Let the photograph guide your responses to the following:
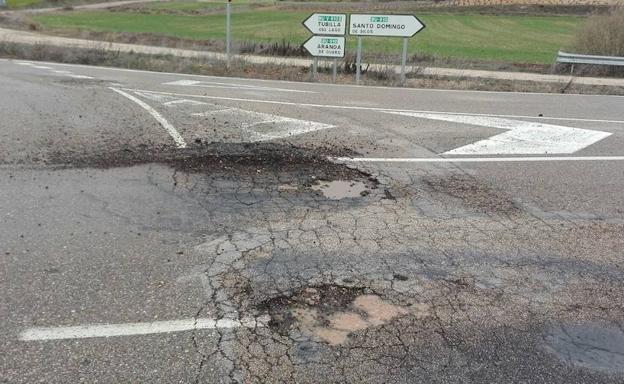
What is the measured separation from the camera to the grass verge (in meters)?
16.1

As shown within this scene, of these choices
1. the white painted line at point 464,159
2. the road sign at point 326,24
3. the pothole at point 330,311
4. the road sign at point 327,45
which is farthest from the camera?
the road sign at point 327,45

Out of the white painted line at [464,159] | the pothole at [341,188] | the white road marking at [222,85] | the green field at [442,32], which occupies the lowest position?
the pothole at [341,188]

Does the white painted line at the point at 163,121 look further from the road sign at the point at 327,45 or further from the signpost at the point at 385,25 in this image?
the signpost at the point at 385,25

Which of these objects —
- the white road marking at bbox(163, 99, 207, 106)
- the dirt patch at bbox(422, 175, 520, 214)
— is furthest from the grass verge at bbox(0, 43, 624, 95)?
the dirt patch at bbox(422, 175, 520, 214)

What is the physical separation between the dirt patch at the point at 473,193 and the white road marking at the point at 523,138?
126 cm

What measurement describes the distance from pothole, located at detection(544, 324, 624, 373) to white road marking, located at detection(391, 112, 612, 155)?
14.1 feet

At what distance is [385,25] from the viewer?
15812 millimetres

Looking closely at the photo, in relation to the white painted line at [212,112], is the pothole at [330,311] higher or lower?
lower

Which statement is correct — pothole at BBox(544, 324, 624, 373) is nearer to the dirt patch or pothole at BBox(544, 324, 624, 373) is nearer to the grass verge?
the dirt patch

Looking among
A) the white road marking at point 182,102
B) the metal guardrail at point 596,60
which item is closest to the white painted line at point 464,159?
the white road marking at point 182,102

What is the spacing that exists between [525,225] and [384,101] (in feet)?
23.3

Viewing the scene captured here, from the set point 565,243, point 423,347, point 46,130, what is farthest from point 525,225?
point 46,130

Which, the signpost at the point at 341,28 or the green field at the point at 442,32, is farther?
the green field at the point at 442,32

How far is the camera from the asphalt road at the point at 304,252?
3258 millimetres
